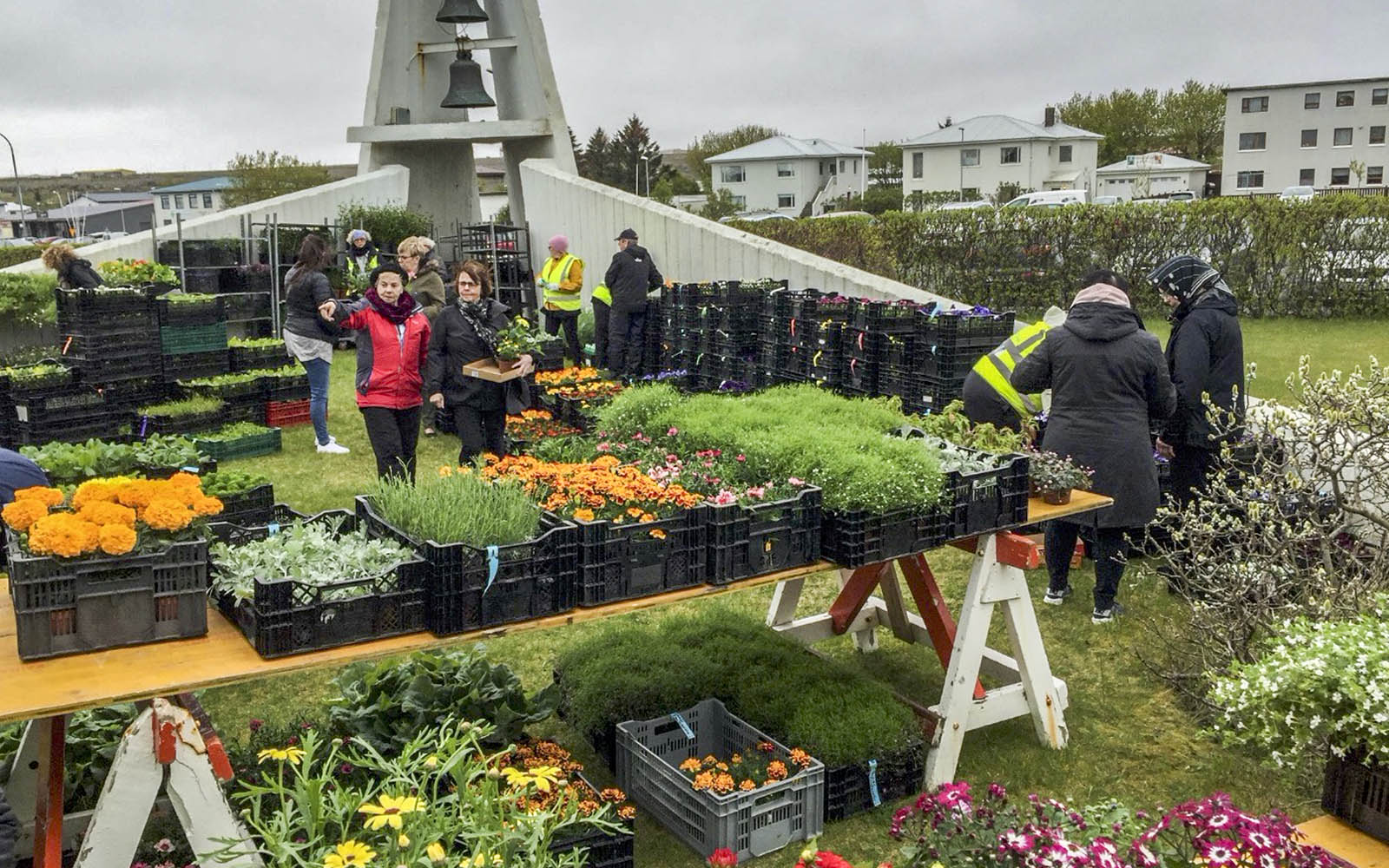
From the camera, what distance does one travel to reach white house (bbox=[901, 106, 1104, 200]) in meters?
68.2

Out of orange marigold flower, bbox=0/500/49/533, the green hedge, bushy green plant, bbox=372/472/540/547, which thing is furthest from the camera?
the green hedge

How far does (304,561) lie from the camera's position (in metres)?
3.69

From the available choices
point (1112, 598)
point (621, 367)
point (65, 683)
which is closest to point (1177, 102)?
point (621, 367)

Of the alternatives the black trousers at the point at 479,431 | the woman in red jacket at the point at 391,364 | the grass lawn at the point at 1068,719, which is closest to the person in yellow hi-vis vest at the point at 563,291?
the black trousers at the point at 479,431

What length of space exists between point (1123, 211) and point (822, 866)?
18272 mm

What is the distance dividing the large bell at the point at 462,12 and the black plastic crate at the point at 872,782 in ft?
50.5

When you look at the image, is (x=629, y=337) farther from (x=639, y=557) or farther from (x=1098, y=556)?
(x=639, y=557)

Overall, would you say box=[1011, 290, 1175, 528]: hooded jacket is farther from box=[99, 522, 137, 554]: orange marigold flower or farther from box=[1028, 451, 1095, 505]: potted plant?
box=[99, 522, 137, 554]: orange marigold flower

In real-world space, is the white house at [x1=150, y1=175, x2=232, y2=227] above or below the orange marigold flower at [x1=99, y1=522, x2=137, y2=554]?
above

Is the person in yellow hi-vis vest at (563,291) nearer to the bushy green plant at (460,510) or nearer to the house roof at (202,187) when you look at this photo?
the bushy green plant at (460,510)

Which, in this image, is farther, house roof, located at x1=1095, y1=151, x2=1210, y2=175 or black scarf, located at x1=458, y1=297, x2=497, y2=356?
house roof, located at x1=1095, y1=151, x2=1210, y2=175

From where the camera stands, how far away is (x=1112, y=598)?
21.5 feet

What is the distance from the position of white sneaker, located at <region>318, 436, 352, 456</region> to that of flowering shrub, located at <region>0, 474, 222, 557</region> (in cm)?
705

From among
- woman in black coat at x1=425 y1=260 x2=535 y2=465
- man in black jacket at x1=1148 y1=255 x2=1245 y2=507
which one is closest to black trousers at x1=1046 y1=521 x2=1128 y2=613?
man in black jacket at x1=1148 y1=255 x2=1245 y2=507
